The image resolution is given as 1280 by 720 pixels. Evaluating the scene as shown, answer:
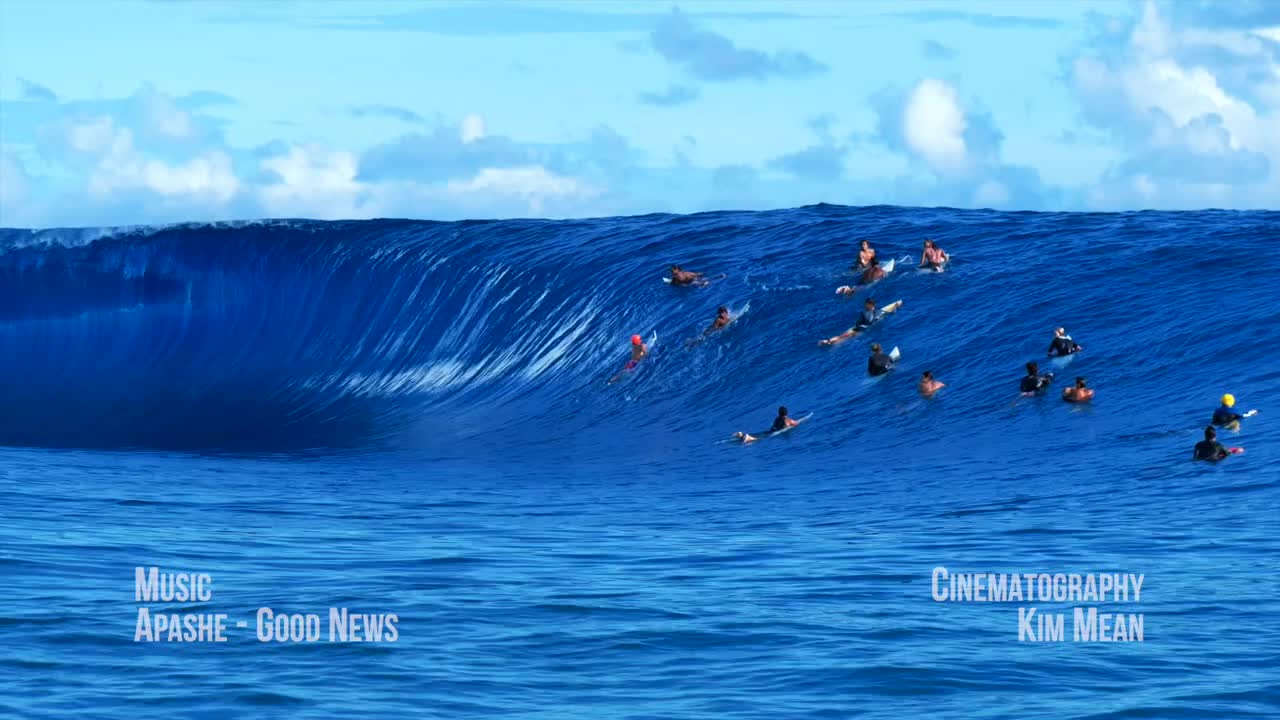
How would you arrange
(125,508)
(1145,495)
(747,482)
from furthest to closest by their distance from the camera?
(747,482) → (125,508) → (1145,495)

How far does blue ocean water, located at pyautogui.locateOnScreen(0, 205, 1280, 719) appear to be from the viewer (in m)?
11.0

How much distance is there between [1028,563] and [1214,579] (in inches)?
65.0

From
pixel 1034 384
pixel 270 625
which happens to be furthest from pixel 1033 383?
pixel 270 625

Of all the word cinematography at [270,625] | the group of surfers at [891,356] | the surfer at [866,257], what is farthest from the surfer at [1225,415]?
the word cinematography at [270,625]

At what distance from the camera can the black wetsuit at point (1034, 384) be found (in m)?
A: 24.9

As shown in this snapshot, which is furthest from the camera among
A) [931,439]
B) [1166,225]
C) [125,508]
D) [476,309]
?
[476,309]

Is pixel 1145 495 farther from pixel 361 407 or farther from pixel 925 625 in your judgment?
pixel 361 407

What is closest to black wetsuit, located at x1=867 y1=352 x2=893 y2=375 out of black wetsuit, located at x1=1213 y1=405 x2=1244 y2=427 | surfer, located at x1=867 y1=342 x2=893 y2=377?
surfer, located at x1=867 y1=342 x2=893 y2=377

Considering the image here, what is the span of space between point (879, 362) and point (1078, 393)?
13.7 ft

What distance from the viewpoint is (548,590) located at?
1385 cm

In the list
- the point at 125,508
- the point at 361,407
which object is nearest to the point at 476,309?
the point at 361,407

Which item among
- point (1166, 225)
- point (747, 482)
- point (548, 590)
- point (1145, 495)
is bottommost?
point (548, 590)

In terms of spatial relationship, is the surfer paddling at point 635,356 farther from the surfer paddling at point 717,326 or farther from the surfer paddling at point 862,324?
the surfer paddling at point 862,324

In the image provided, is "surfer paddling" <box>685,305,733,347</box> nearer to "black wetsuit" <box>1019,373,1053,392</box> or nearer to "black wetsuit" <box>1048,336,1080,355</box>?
"black wetsuit" <box>1048,336,1080,355</box>
